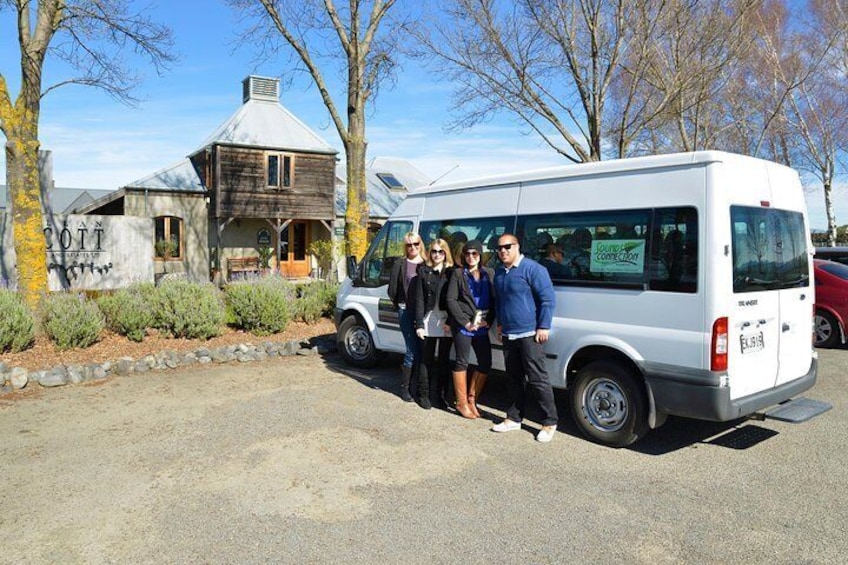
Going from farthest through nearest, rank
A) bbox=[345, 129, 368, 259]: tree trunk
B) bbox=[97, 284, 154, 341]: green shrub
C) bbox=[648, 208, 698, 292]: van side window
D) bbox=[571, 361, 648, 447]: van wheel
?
bbox=[345, 129, 368, 259]: tree trunk
bbox=[97, 284, 154, 341]: green shrub
bbox=[571, 361, 648, 447]: van wheel
bbox=[648, 208, 698, 292]: van side window

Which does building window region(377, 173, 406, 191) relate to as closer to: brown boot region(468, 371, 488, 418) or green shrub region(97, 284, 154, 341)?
green shrub region(97, 284, 154, 341)

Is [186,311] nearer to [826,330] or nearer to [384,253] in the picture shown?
[384,253]

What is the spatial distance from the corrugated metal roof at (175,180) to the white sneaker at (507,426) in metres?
21.5

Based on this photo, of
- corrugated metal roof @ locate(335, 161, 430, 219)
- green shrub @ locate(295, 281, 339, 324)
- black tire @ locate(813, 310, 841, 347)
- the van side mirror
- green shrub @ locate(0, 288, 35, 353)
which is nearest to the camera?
green shrub @ locate(0, 288, 35, 353)

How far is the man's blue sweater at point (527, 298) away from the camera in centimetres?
565

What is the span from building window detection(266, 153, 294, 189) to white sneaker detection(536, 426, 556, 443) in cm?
2151

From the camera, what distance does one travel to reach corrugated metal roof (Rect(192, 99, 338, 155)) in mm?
25547

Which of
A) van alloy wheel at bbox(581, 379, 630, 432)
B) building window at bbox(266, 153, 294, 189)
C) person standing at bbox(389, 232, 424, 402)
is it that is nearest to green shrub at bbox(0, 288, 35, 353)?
person standing at bbox(389, 232, 424, 402)

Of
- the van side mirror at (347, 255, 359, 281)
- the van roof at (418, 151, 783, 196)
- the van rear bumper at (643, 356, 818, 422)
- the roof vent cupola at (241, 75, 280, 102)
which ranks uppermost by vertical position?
the roof vent cupola at (241, 75, 280, 102)

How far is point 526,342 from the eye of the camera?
569 centimetres

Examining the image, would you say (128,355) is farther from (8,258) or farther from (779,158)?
(779,158)

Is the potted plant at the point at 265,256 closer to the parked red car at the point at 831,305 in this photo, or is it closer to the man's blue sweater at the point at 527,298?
the parked red car at the point at 831,305

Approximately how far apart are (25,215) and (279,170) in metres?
16.4

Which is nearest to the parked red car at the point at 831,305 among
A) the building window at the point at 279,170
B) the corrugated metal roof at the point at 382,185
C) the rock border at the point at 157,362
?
the rock border at the point at 157,362
